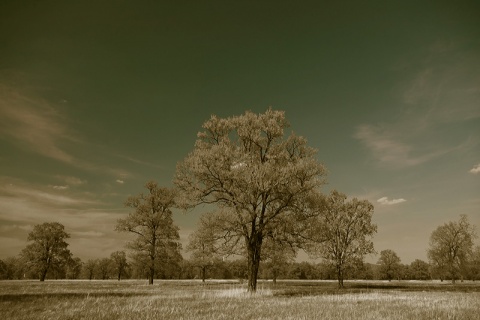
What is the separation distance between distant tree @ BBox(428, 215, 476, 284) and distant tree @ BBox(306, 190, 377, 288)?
33941mm

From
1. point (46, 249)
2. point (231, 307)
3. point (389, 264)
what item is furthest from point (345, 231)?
point (389, 264)

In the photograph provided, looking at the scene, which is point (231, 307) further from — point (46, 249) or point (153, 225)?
point (46, 249)

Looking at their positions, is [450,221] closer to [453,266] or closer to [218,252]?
[453,266]

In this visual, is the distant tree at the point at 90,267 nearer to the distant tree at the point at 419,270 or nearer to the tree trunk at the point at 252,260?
the tree trunk at the point at 252,260

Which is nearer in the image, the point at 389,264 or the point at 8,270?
the point at 8,270

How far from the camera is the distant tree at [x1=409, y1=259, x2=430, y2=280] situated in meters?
157

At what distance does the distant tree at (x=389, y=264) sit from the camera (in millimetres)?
131062

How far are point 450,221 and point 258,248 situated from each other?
57997 mm

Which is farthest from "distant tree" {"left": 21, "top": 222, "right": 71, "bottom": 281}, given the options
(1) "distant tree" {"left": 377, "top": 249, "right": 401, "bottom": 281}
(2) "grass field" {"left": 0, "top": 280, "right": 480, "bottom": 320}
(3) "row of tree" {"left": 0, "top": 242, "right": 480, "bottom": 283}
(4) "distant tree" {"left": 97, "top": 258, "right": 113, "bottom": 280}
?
(1) "distant tree" {"left": 377, "top": 249, "right": 401, "bottom": 281}

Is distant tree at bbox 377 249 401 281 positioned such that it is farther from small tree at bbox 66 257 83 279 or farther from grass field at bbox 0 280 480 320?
Result: grass field at bbox 0 280 480 320

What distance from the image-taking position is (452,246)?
64562 mm

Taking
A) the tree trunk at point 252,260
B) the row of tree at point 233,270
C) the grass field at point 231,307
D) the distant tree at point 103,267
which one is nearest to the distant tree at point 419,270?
the row of tree at point 233,270

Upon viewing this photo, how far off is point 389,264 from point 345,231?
106283 millimetres

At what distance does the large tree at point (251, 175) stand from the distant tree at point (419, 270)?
543 feet
